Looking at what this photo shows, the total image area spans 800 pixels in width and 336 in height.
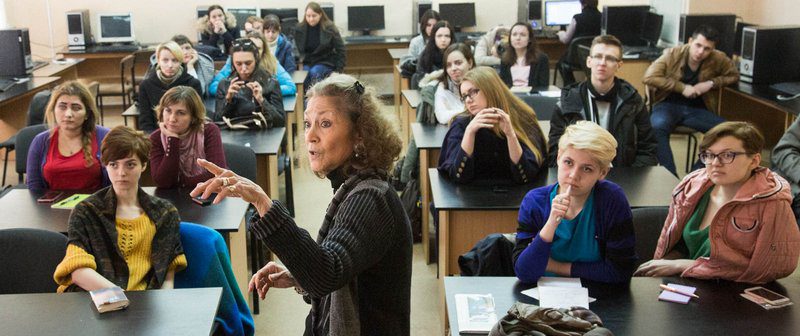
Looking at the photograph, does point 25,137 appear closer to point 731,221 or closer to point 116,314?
point 116,314

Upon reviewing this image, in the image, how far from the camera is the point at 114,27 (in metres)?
10.2

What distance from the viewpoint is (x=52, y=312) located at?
257 centimetres

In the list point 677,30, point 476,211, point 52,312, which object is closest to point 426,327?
point 476,211

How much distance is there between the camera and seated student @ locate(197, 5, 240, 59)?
9547mm

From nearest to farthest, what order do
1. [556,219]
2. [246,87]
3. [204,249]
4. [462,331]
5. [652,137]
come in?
[462,331] < [556,219] < [204,249] < [652,137] < [246,87]

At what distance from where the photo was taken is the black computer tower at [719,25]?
786cm

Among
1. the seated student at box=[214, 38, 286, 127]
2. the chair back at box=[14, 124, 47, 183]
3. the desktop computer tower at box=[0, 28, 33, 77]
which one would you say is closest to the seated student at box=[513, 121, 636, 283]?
the seated student at box=[214, 38, 286, 127]

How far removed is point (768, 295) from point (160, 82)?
420 centimetres

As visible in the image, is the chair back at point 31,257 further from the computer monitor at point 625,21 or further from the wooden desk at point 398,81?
the computer monitor at point 625,21

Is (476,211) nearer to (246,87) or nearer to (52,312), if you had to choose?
(52,312)

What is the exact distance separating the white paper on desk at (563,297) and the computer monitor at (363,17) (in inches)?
324

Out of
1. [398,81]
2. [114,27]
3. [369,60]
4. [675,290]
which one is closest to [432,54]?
[398,81]

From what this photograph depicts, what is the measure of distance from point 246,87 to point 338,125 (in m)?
3.79

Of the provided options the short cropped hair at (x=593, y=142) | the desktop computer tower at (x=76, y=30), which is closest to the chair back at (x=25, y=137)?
the short cropped hair at (x=593, y=142)
